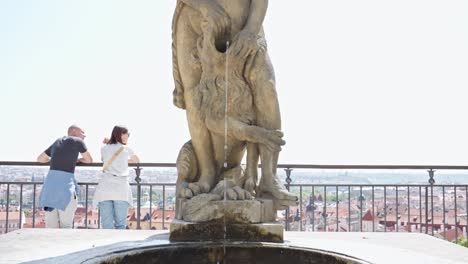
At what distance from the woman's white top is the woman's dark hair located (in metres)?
0.08

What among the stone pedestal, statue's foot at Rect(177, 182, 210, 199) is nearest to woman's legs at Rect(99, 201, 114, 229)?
statue's foot at Rect(177, 182, 210, 199)

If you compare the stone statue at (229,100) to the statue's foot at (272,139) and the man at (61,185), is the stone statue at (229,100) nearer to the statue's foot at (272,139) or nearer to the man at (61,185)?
the statue's foot at (272,139)

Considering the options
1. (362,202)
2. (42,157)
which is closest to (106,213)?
(42,157)

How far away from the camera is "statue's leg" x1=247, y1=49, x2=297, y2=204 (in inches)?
151

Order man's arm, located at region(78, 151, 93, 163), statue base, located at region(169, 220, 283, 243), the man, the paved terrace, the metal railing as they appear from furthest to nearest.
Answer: the metal railing
man's arm, located at region(78, 151, 93, 163)
the man
statue base, located at region(169, 220, 283, 243)
the paved terrace

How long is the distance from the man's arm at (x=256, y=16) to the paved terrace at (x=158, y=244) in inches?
63.5

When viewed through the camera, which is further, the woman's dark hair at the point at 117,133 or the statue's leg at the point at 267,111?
the woman's dark hair at the point at 117,133

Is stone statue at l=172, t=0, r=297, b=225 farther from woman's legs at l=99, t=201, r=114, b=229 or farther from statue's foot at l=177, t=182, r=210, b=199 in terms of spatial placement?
woman's legs at l=99, t=201, r=114, b=229

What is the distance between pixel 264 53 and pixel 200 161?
0.98m

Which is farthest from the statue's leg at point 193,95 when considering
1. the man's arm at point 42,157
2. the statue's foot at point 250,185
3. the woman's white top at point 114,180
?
the man's arm at point 42,157

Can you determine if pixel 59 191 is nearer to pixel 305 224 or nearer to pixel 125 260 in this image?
pixel 125 260

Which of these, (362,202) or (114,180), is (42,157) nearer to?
(114,180)

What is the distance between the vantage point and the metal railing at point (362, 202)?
6973mm

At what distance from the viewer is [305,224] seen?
24.8ft
